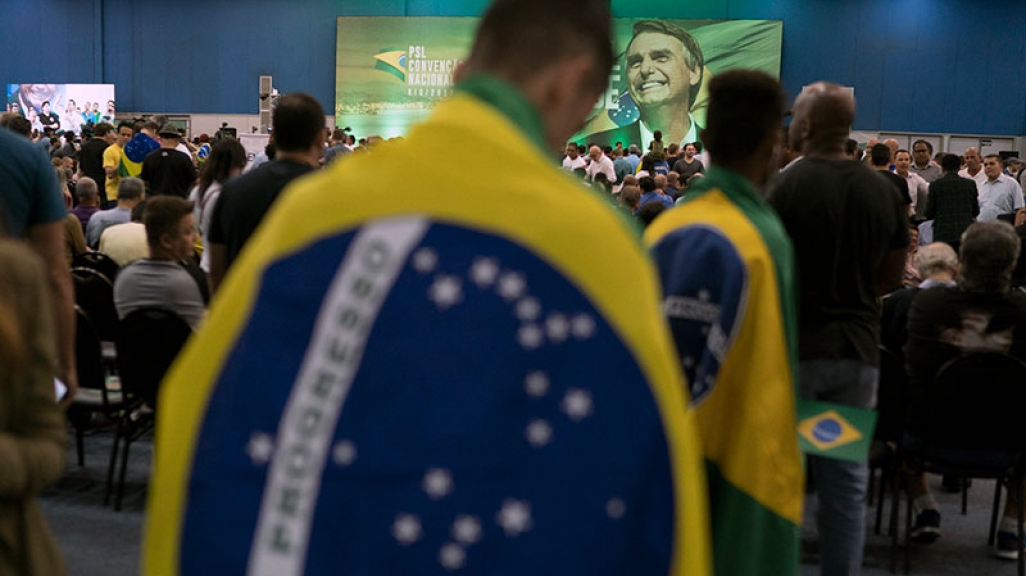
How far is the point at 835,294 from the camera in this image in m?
2.84

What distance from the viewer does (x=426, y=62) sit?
848 inches

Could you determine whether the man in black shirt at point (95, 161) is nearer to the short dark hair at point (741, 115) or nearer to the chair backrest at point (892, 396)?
the chair backrest at point (892, 396)

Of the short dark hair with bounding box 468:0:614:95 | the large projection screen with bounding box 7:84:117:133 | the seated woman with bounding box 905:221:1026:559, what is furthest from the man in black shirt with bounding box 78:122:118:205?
the large projection screen with bounding box 7:84:117:133

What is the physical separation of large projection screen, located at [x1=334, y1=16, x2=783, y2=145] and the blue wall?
0.50 m

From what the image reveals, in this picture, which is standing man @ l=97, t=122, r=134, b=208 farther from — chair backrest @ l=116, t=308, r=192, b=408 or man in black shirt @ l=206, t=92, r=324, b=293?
man in black shirt @ l=206, t=92, r=324, b=293

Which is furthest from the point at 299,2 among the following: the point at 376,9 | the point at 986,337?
the point at 986,337

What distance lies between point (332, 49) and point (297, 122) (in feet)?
64.3

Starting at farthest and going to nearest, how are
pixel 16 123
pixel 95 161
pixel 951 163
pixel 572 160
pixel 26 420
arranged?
pixel 572 160
pixel 95 161
pixel 951 163
pixel 16 123
pixel 26 420

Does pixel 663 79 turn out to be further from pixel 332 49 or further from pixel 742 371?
pixel 742 371

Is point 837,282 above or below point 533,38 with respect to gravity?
below

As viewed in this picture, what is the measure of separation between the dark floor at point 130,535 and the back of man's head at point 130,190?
1.98m

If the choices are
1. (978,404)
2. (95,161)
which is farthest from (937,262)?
(95,161)

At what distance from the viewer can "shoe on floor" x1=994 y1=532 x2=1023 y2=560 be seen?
13.3ft

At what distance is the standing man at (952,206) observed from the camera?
898cm
